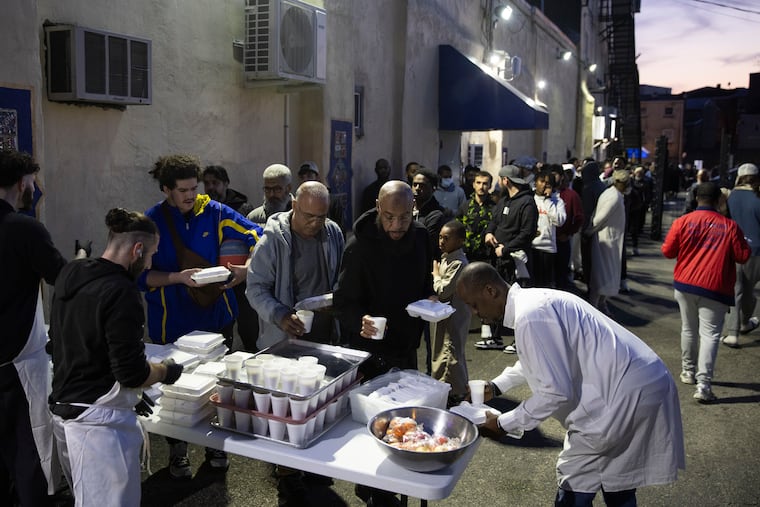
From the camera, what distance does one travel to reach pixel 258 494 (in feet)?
15.2

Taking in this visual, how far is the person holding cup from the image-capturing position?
4.22 metres

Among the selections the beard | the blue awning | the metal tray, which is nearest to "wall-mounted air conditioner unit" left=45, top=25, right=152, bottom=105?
the beard

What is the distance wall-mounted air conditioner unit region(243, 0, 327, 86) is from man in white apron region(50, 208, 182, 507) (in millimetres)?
5037

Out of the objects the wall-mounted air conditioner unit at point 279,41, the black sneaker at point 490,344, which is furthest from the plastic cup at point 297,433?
the wall-mounted air conditioner unit at point 279,41

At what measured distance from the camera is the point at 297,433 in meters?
3.07

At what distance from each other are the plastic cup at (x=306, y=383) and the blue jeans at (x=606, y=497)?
1.39 metres

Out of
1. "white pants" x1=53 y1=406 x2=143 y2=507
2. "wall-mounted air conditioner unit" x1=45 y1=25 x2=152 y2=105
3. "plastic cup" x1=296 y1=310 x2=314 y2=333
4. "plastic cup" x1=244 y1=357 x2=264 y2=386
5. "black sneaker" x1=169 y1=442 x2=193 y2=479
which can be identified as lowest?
"black sneaker" x1=169 y1=442 x2=193 y2=479

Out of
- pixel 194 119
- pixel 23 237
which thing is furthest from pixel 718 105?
pixel 23 237

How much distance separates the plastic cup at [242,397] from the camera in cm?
322

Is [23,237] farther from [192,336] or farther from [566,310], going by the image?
[566,310]

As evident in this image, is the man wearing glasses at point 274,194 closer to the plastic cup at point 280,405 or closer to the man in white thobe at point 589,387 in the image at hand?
the plastic cup at point 280,405

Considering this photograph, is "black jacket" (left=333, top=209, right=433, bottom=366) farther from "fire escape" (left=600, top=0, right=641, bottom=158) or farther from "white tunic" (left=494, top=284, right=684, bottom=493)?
"fire escape" (left=600, top=0, right=641, bottom=158)

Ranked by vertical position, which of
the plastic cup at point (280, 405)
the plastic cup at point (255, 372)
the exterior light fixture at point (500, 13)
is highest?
the exterior light fixture at point (500, 13)

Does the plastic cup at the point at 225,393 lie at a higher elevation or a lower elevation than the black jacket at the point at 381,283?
lower
